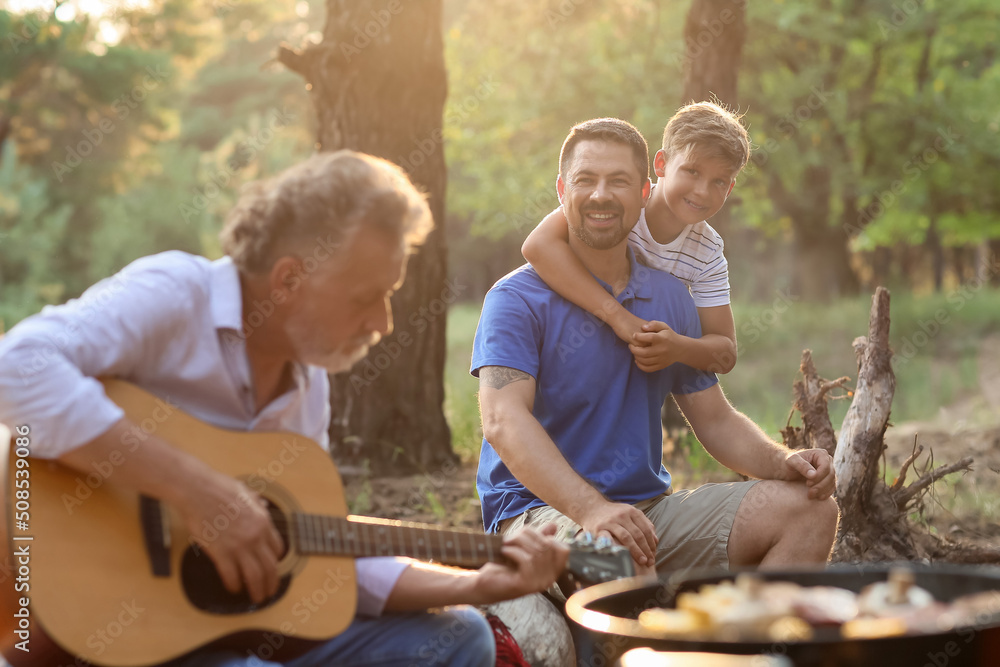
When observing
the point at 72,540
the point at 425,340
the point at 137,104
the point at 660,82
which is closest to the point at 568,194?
the point at 72,540

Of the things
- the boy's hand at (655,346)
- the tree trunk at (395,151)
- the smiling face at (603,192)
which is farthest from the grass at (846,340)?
the boy's hand at (655,346)

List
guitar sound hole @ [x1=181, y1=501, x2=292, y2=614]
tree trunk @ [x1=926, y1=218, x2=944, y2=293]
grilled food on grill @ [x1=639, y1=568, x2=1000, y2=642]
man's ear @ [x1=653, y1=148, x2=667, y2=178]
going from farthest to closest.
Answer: tree trunk @ [x1=926, y1=218, x2=944, y2=293] < man's ear @ [x1=653, y1=148, x2=667, y2=178] < guitar sound hole @ [x1=181, y1=501, x2=292, y2=614] < grilled food on grill @ [x1=639, y1=568, x2=1000, y2=642]

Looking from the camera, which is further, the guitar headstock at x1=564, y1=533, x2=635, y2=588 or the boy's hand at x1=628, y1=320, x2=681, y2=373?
the boy's hand at x1=628, y1=320, x2=681, y2=373

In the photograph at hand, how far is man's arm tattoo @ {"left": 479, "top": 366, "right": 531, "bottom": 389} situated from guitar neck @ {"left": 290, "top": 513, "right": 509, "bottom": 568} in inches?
32.2

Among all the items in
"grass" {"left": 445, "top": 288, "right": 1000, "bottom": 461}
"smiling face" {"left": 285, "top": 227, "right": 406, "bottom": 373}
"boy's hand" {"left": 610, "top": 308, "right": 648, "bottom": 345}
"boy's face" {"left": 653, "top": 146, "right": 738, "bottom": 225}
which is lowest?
"grass" {"left": 445, "top": 288, "right": 1000, "bottom": 461}

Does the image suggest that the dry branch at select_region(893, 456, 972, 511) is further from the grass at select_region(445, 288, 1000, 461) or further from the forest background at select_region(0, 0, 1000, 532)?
the grass at select_region(445, 288, 1000, 461)

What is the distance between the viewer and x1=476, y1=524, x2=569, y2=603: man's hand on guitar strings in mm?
2295

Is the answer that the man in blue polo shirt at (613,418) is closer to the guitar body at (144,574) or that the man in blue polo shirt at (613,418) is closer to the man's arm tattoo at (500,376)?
the man's arm tattoo at (500,376)

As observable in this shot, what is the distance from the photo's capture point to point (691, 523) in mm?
3172

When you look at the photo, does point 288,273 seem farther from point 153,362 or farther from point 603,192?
point 603,192

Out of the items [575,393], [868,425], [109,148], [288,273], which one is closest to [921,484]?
[868,425]

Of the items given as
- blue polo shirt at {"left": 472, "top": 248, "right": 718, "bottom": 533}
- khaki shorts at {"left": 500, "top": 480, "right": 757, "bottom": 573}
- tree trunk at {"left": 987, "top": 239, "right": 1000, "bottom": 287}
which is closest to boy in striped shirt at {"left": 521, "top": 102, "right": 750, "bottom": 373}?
blue polo shirt at {"left": 472, "top": 248, "right": 718, "bottom": 533}

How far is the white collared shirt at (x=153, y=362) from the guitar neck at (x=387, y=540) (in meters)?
0.13

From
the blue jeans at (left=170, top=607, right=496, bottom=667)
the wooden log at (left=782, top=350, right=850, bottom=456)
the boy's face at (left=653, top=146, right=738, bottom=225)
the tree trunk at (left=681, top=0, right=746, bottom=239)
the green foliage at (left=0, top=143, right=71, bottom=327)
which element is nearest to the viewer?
the blue jeans at (left=170, top=607, right=496, bottom=667)
